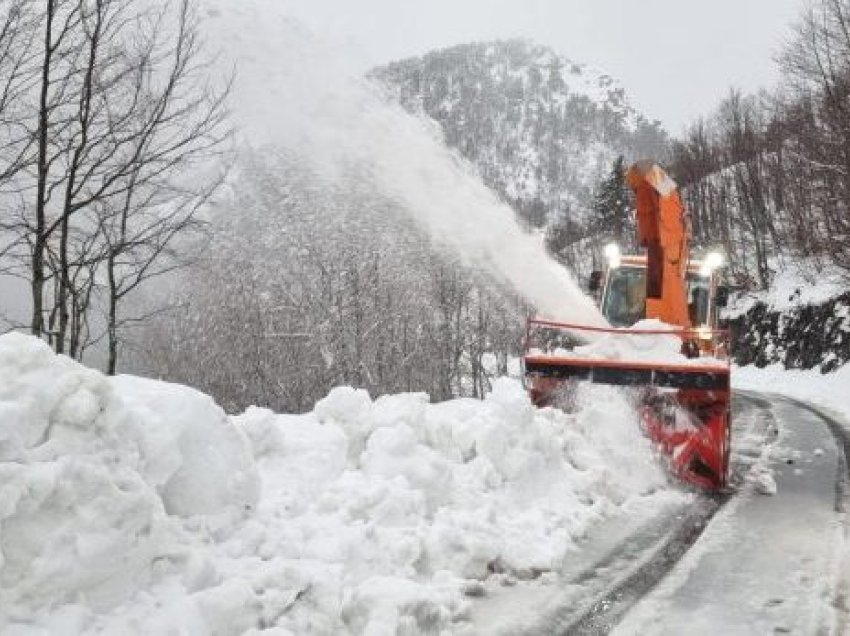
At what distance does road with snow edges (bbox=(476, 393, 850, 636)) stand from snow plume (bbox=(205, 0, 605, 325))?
3.37 metres

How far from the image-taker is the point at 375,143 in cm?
1549

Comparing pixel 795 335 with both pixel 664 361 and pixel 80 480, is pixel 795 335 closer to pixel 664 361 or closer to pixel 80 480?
pixel 664 361

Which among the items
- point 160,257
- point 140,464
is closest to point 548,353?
point 140,464

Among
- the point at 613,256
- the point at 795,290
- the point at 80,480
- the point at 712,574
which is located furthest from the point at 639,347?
the point at 795,290

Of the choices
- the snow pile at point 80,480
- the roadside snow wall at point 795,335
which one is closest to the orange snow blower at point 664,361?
the snow pile at point 80,480

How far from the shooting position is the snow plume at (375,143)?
11.1 m

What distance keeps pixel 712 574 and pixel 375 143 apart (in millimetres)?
11439

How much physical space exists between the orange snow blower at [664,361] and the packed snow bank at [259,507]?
99 centimetres

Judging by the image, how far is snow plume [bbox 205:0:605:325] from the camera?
11.1m

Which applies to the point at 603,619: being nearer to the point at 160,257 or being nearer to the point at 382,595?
the point at 382,595

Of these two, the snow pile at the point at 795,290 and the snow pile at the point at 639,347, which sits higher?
the snow pile at the point at 795,290

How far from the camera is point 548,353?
8680mm

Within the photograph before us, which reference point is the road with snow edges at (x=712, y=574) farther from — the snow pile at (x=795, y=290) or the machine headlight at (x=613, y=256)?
the snow pile at (x=795, y=290)

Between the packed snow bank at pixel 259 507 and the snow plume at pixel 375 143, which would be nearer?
the packed snow bank at pixel 259 507
